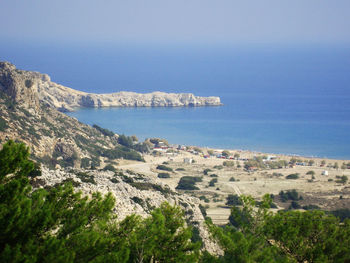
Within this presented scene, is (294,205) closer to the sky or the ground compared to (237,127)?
closer to the ground

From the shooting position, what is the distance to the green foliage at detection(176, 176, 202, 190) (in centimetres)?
4350

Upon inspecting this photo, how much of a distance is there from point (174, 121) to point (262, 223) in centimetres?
8317

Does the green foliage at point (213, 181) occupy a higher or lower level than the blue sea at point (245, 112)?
lower

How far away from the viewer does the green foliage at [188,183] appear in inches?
1713

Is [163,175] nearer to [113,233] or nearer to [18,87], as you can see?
[18,87]

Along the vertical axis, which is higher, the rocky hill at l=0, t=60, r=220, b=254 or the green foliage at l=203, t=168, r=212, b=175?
the rocky hill at l=0, t=60, r=220, b=254

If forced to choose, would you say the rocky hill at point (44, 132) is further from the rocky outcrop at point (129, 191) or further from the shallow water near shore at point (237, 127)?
the shallow water near shore at point (237, 127)

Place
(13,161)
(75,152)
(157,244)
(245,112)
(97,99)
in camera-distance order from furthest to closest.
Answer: (97,99) → (245,112) → (75,152) → (157,244) → (13,161)

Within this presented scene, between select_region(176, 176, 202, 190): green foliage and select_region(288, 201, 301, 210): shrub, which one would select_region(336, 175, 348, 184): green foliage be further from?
select_region(176, 176, 202, 190): green foliage

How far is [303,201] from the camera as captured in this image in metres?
40.5

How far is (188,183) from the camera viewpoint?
1763 inches

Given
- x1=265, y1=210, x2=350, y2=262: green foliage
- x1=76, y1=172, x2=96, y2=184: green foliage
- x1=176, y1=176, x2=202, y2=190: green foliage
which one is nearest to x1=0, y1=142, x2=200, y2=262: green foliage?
x1=265, y1=210, x2=350, y2=262: green foliage

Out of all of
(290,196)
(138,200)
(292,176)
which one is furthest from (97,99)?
(138,200)

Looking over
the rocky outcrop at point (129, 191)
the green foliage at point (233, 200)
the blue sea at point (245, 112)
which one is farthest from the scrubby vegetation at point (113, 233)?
the blue sea at point (245, 112)
